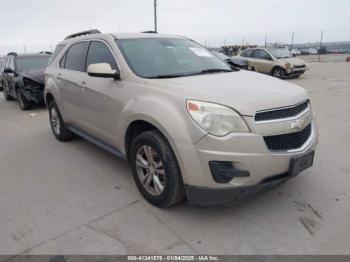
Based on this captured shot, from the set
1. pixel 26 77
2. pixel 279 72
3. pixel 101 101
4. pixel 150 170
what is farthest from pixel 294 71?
pixel 150 170

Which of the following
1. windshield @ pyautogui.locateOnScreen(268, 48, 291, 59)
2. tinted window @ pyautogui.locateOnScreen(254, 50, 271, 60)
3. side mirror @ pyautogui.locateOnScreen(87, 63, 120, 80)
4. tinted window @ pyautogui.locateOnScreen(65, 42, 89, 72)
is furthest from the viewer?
windshield @ pyautogui.locateOnScreen(268, 48, 291, 59)

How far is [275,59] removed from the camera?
48.3 ft

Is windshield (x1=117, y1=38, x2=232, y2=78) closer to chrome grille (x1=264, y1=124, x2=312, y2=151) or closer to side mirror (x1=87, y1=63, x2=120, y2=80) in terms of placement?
side mirror (x1=87, y1=63, x2=120, y2=80)

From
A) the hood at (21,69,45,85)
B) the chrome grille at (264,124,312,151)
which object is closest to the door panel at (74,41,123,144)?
the chrome grille at (264,124,312,151)

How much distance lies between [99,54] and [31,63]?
6.50 meters

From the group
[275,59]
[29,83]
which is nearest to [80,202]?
[29,83]

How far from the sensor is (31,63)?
9.54 meters

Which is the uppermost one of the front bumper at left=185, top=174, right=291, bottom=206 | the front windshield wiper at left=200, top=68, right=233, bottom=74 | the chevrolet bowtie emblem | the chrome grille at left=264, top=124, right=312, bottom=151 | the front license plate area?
the front windshield wiper at left=200, top=68, right=233, bottom=74

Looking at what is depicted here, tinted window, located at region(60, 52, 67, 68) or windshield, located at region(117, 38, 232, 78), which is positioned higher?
windshield, located at region(117, 38, 232, 78)

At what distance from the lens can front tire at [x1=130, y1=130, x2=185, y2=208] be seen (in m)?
2.86

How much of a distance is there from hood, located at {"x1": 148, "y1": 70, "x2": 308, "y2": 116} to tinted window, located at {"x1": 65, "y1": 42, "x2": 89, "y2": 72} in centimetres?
179

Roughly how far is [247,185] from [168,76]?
143 cm

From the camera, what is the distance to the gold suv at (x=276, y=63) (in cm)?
1438

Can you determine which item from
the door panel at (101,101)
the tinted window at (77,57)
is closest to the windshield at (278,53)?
the tinted window at (77,57)
